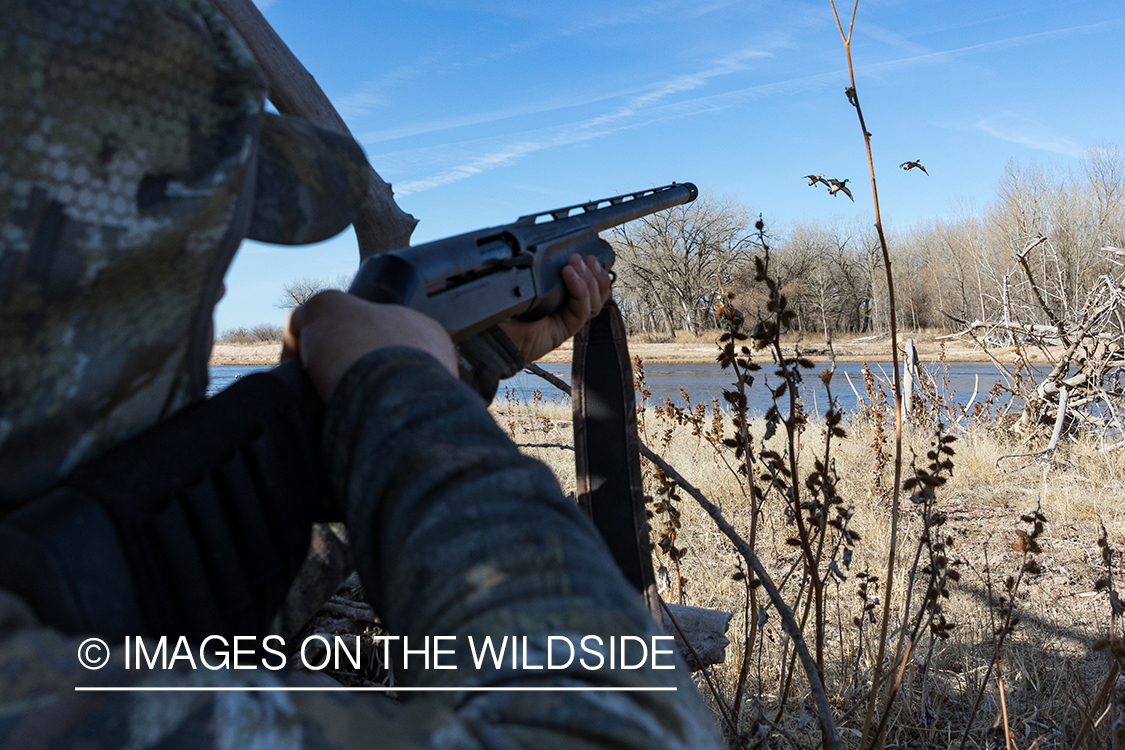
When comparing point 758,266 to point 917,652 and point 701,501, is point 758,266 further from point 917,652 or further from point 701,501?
point 917,652

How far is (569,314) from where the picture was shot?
6.70 ft

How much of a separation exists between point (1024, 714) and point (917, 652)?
0.68 m

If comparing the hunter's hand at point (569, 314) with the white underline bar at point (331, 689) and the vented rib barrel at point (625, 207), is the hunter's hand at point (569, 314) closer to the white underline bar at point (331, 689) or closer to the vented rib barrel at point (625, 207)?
the vented rib barrel at point (625, 207)

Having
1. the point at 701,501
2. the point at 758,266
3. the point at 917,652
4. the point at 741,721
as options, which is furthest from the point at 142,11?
the point at 917,652

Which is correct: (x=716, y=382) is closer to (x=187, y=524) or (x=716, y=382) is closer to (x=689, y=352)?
(x=689, y=352)

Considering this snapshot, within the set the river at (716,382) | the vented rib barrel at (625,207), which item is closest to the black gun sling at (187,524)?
the vented rib barrel at (625,207)

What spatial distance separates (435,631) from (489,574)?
0.07m

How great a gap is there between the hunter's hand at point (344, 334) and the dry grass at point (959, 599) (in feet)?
5.07

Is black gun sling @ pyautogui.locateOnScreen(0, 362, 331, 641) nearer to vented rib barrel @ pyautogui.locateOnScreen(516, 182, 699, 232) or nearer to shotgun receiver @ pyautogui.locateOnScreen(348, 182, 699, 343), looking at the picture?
shotgun receiver @ pyautogui.locateOnScreen(348, 182, 699, 343)

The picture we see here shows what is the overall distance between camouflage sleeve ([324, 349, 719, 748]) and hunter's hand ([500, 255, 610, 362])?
3.97 feet

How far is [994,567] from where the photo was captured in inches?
193

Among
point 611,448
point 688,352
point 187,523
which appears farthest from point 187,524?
point 688,352

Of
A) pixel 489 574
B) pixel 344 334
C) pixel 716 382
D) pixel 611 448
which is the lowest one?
pixel 716 382

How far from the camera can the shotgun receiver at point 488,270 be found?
124 centimetres
